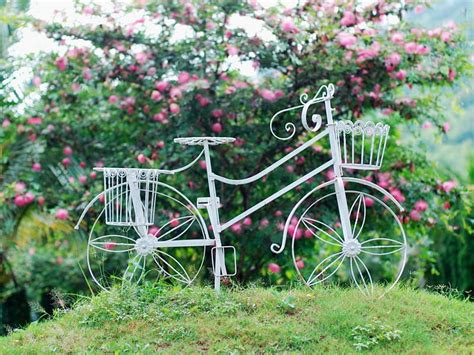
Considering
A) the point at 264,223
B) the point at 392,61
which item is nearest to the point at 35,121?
the point at 264,223

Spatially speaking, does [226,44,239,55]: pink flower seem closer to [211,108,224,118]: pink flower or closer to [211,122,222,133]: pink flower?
[211,108,224,118]: pink flower

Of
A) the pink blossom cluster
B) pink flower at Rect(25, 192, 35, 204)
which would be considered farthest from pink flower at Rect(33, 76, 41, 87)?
the pink blossom cluster

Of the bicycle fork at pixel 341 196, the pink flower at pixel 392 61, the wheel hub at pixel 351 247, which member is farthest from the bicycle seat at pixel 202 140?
the pink flower at pixel 392 61

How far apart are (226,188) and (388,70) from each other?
203cm

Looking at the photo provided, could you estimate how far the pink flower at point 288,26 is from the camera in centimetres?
777

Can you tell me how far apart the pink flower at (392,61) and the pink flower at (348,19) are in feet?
1.71

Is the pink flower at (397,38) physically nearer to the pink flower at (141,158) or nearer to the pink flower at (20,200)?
the pink flower at (141,158)

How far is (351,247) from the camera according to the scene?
5.79 metres

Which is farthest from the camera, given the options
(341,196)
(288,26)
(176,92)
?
(288,26)

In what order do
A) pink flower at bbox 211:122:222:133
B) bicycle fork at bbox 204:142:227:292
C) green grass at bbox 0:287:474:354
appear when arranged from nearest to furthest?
green grass at bbox 0:287:474:354 → bicycle fork at bbox 204:142:227:292 → pink flower at bbox 211:122:222:133

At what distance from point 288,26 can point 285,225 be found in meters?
2.27

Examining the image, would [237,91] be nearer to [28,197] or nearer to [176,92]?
[176,92]

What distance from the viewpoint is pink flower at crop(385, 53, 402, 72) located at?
7.71m

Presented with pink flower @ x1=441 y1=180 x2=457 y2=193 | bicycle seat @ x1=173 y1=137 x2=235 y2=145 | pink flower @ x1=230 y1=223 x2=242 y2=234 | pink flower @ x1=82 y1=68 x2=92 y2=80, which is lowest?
pink flower @ x1=230 y1=223 x2=242 y2=234
